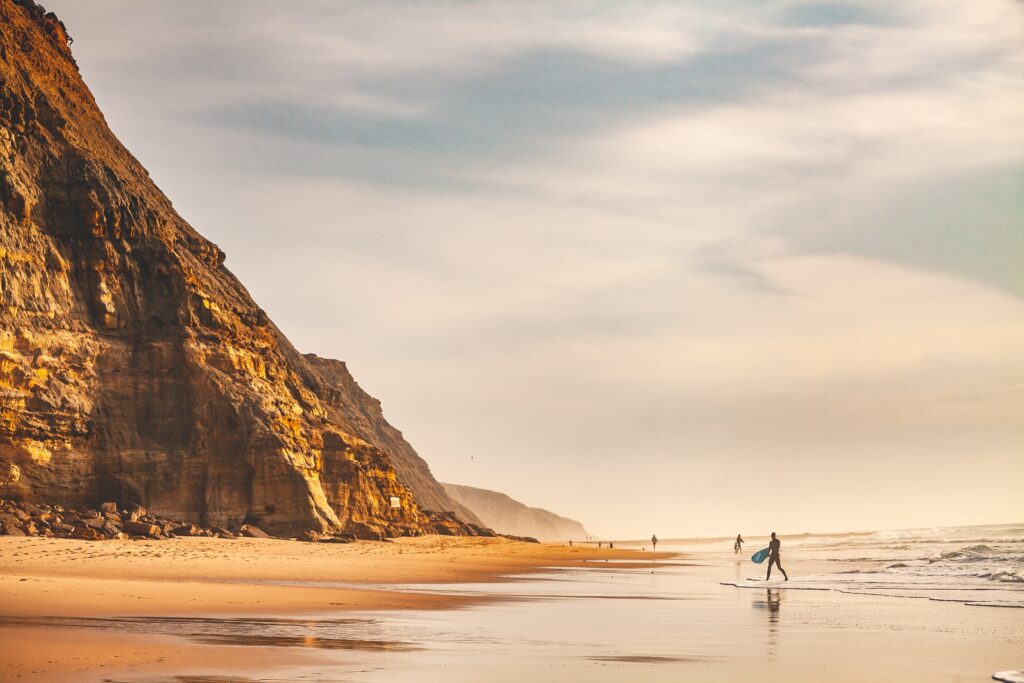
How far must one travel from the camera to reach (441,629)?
1389 cm

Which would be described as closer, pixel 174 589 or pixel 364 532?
pixel 174 589

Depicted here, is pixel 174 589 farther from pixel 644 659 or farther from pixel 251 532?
pixel 251 532

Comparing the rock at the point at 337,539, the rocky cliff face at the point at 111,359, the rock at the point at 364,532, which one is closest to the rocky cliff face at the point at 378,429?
the rock at the point at 364,532

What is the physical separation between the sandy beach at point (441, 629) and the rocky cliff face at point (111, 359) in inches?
531

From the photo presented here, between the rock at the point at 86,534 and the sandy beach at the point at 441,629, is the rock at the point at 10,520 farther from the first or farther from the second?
the sandy beach at the point at 441,629

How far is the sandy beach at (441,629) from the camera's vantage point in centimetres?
994

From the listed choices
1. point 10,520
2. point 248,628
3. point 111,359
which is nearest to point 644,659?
point 248,628

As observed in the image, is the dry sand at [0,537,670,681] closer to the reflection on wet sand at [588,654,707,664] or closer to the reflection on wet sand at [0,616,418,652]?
→ the reflection on wet sand at [0,616,418,652]

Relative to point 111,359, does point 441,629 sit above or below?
below

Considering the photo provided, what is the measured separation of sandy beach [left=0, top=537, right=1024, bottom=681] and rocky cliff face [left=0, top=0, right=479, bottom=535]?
13.5m

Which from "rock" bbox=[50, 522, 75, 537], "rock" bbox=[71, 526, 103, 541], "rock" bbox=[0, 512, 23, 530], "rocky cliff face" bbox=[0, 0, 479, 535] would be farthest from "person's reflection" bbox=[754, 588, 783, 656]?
"rocky cliff face" bbox=[0, 0, 479, 535]

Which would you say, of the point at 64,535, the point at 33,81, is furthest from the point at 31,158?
the point at 64,535

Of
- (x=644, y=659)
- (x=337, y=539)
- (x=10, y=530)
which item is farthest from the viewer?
(x=337, y=539)

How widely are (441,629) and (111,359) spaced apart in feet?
108
